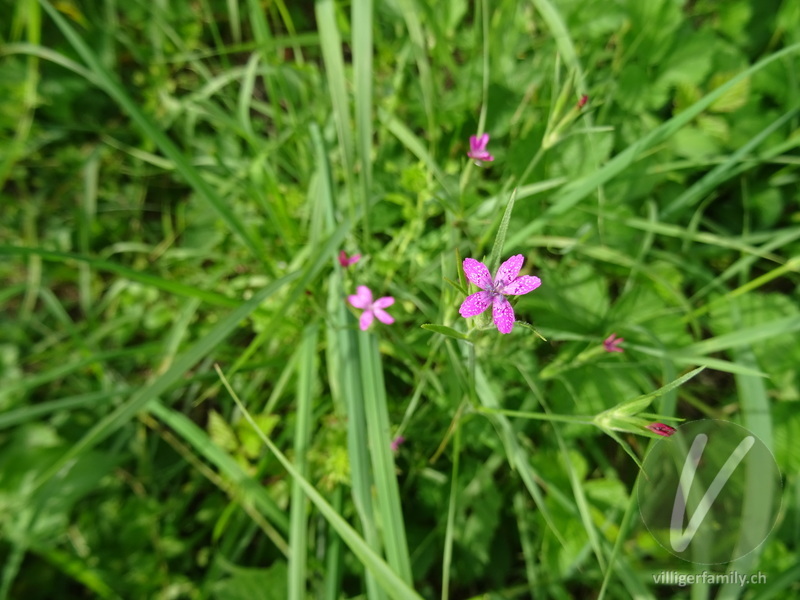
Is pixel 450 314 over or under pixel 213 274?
under

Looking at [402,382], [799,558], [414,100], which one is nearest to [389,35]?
[414,100]

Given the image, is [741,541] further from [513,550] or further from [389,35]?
[389,35]

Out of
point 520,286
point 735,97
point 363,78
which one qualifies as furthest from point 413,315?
point 735,97

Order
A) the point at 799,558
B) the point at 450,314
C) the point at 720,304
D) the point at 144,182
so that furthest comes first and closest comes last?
the point at 144,182, the point at 720,304, the point at 799,558, the point at 450,314

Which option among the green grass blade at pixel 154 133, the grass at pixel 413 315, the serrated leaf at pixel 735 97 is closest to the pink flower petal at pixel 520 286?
the grass at pixel 413 315

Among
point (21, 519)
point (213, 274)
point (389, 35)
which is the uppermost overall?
point (389, 35)

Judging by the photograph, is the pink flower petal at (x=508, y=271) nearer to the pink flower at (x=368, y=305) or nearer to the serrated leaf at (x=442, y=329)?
the serrated leaf at (x=442, y=329)

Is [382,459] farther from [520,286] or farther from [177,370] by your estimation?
[520,286]
